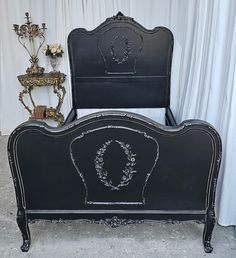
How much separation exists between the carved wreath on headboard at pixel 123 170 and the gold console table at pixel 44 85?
2.05 m

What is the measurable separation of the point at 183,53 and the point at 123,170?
1.62 m

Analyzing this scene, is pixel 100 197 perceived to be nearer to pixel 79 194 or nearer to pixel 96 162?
pixel 79 194

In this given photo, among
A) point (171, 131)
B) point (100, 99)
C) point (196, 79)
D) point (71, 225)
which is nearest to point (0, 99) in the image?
point (100, 99)

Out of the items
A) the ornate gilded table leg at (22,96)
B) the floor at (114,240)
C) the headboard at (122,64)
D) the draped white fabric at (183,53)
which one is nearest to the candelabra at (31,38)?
the draped white fabric at (183,53)

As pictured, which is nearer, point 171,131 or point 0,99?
point 171,131

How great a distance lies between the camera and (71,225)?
2.23m

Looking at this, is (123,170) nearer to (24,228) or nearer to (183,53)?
(24,228)

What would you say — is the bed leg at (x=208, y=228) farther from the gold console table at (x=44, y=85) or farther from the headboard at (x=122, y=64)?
the gold console table at (x=44, y=85)

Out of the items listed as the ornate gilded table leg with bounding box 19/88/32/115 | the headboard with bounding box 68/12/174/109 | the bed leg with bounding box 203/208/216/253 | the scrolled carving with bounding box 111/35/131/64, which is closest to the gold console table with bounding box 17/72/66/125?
the ornate gilded table leg with bounding box 19/88/32/115

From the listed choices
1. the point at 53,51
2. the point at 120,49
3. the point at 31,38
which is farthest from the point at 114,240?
the point at 31,38

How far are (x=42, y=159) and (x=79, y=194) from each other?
0.31 m

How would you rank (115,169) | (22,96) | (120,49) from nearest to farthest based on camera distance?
1. (115,169)
2. (120,49)
3. (22,96)

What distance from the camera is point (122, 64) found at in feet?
10.5

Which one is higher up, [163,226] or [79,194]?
[79,194]
